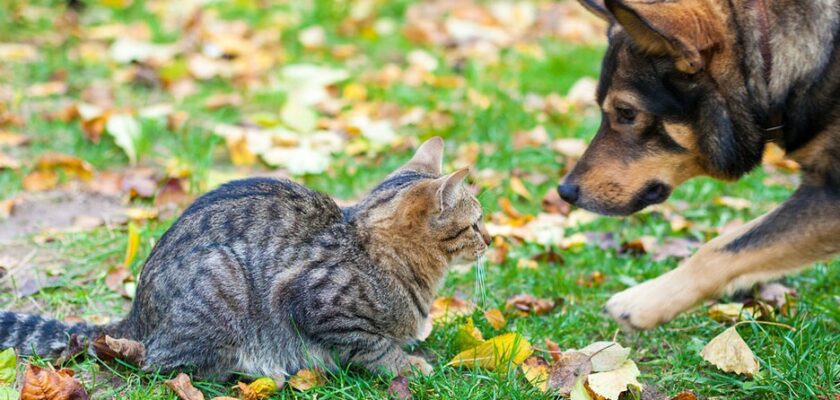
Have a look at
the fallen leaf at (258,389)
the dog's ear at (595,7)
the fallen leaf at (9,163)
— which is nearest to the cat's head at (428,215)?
the fallen leaf at (258,389)

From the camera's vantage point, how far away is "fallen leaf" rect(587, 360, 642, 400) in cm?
355

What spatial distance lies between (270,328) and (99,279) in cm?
137

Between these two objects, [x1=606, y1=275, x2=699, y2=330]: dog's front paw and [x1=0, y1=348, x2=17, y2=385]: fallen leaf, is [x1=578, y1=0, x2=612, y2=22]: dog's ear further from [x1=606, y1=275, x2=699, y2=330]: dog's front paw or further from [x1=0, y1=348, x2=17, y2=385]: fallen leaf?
[x1=0, y1=348, x2=17, y2=385]: fallen leaf

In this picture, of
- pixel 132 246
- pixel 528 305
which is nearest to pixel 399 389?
pixel 528 305

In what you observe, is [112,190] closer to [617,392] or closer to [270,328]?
[270,328]

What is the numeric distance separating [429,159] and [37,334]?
1.85 metres

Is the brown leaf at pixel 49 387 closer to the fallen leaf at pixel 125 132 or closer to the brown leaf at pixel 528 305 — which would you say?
the brown leaf at pixel 528 305

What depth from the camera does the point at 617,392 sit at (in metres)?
3.55

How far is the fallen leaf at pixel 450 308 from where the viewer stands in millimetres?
4422

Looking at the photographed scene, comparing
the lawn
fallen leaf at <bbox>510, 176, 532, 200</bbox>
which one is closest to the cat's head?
the lawn

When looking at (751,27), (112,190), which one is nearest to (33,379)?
(112,190)

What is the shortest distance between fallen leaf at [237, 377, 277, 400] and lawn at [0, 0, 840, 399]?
0.21ft

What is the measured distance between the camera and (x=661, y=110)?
13.4 feet

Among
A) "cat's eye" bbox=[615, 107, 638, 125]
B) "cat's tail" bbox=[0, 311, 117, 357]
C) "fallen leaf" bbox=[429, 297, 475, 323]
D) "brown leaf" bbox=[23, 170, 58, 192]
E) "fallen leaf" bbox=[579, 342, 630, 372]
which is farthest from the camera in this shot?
"brown leaf" bbox=[23, 170, 58, 192]
